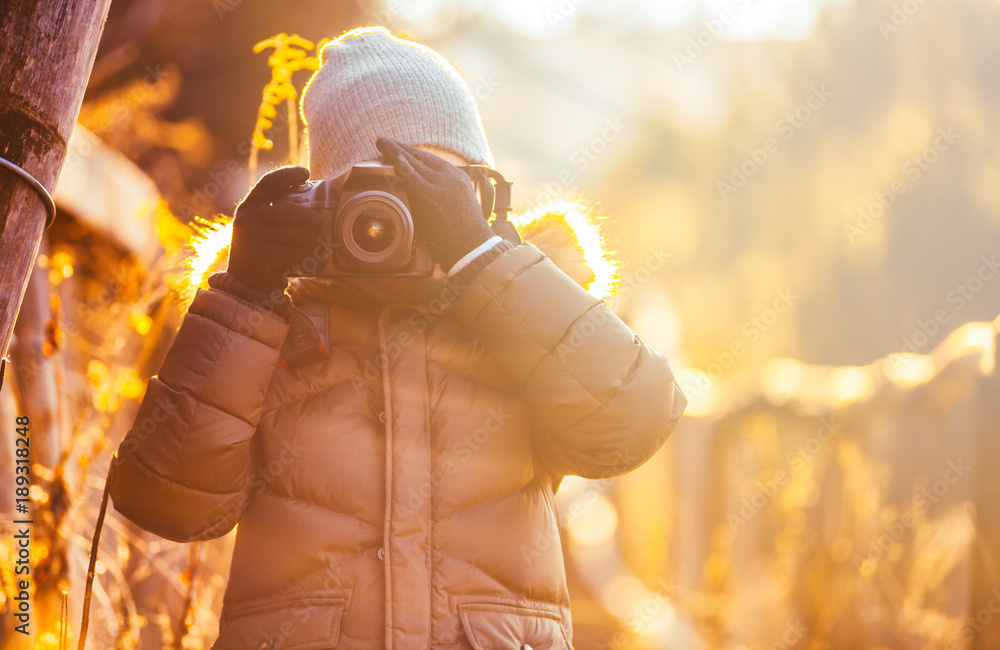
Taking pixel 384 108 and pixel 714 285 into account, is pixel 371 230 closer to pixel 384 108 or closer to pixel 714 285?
pixel 384 108

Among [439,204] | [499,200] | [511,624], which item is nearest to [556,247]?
[499,200]

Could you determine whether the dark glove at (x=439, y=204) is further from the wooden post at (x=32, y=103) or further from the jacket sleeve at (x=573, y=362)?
the wooden post at (x=32, y=103)

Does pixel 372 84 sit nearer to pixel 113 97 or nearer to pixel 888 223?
pixel 113 97

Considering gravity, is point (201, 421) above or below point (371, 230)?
below

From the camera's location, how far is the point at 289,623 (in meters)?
0.98

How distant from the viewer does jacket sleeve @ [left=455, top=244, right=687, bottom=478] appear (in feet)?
3.40

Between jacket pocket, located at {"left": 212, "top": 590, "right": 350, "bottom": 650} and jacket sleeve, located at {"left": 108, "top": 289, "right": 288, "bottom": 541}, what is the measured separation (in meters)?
0.15

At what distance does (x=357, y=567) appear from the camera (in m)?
1.00

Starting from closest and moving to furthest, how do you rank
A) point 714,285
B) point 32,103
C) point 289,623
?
point 32,103
point 289,623
point 714,285

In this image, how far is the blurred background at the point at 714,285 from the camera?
2092mm

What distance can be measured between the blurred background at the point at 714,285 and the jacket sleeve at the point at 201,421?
0.68 metres

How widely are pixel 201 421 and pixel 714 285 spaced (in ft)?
23.9

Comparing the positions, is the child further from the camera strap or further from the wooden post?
the wooden post

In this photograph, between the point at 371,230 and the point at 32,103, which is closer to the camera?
the point at 32,103
